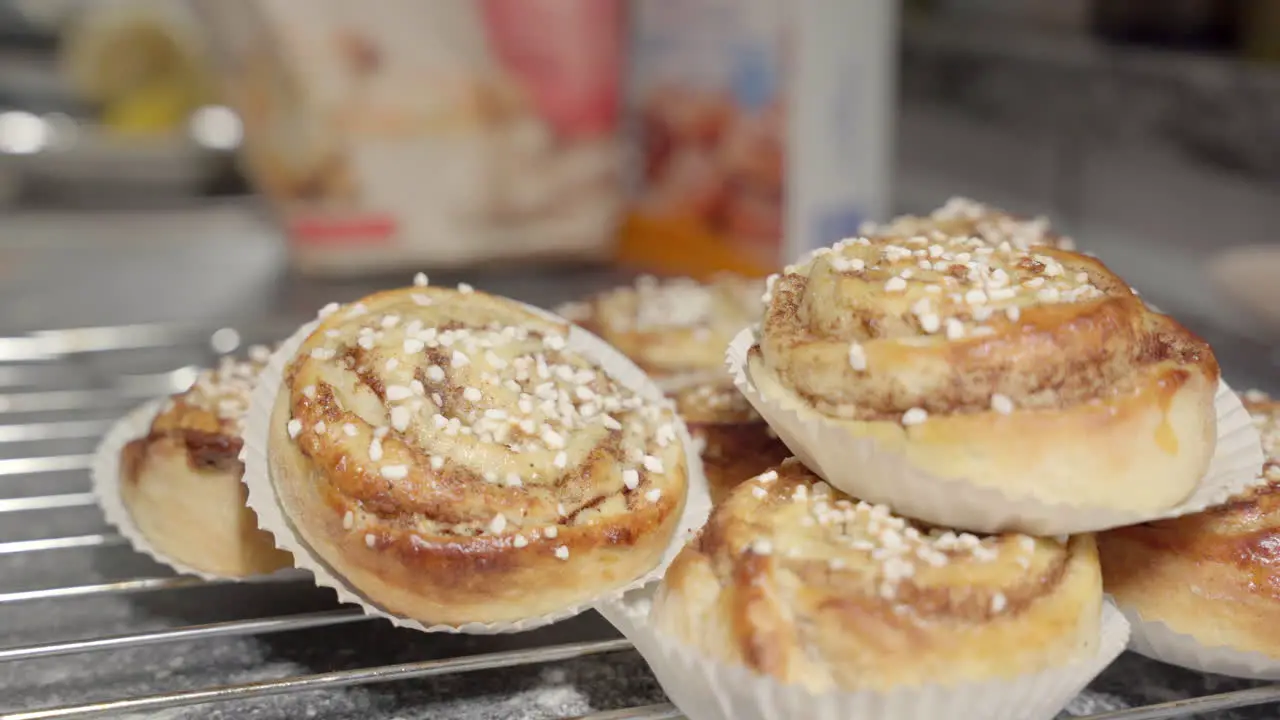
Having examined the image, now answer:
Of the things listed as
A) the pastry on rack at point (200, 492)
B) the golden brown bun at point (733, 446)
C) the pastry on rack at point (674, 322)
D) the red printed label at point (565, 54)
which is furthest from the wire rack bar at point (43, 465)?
the red printed label at point (565, 54)

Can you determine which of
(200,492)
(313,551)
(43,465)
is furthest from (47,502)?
(313,551)

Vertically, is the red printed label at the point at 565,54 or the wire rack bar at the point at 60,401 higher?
the red printed label at the point at 565,54

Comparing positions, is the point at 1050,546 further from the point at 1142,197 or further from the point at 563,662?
the point at 1142,197

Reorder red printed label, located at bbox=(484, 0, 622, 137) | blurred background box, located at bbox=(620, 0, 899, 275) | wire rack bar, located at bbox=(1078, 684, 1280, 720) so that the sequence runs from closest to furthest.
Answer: wire rack bar, located at bbox=(1078, 684, 1280, 720), blurred background box, located at bbox=(620, 0, 899, 275), red printed label, located at bbox=(484, 0, 622, 137)

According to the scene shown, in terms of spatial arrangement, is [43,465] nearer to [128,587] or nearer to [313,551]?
[128,587]

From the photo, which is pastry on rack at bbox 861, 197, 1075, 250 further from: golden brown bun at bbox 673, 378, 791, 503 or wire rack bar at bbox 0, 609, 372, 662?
wire rack bar at bbox 0, 609, 372, 662

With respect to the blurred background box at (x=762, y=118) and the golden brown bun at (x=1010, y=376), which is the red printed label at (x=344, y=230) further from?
the golden brown bun at (x=1010, y=376)

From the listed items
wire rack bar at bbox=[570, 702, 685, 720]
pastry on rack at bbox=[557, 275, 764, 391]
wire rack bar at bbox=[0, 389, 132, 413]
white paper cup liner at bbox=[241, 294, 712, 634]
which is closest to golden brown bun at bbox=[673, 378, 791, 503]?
white paper cup liner at bbox=[241, 294, 712, 634]
